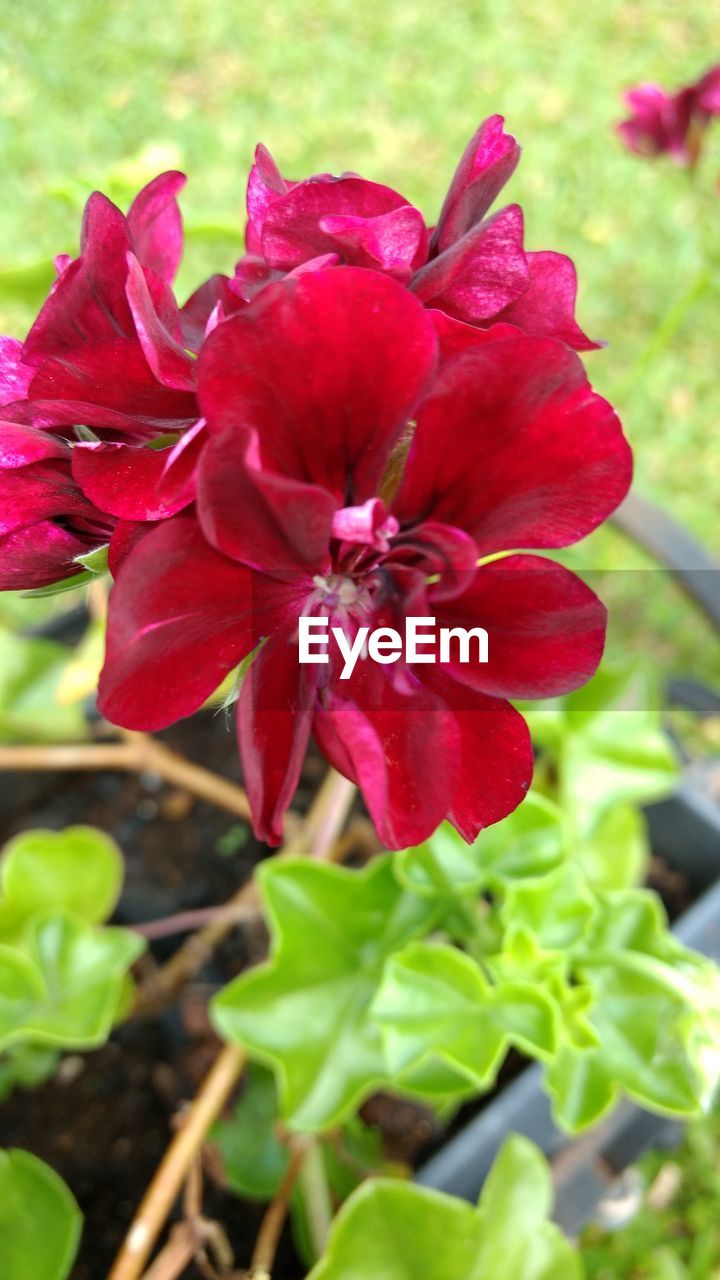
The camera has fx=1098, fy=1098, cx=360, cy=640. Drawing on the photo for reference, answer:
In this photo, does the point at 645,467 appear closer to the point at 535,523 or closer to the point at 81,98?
the point at 81,98

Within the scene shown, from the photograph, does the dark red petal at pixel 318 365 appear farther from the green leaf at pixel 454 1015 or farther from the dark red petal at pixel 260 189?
the green leaf at pixel 454 1015

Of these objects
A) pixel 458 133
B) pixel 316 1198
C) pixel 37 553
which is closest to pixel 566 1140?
pixel 316 1198

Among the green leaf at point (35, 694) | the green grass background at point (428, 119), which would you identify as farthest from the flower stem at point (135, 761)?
the green grass background at point (428, 119)

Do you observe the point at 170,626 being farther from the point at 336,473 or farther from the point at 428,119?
the point at 428,119

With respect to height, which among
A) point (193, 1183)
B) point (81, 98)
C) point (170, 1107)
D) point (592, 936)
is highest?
point (81, 98)

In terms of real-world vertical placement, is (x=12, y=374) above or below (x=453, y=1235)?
above

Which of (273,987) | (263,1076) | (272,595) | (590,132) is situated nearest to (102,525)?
(272,595)
